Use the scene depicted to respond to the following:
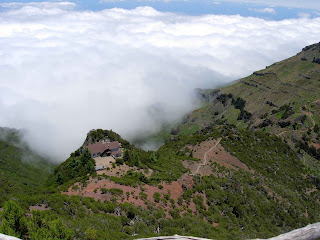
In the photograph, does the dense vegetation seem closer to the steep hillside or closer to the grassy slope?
the steep hillside

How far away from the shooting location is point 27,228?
1474 centimetres

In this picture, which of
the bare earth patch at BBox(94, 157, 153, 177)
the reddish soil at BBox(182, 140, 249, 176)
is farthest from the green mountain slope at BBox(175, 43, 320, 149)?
the bare earth patch at BBox(94, 157, 153, 177)

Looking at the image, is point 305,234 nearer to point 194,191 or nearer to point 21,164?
point 194,191

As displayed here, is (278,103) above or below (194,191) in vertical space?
below

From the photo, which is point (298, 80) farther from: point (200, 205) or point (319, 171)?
point (200, 205)

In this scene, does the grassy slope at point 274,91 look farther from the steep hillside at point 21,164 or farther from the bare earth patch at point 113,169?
the steep hillside at point 21,164

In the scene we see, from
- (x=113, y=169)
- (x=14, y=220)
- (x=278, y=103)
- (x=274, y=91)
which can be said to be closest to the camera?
(x=14, y=220)

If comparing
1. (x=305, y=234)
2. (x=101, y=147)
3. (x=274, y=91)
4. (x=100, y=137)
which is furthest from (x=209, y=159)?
(x=274, y=91)

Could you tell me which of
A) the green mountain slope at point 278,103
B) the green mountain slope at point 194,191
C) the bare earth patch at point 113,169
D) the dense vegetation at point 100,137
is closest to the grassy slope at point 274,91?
the green mountain slope at point 278,103

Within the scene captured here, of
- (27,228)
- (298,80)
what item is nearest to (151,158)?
(27,228)

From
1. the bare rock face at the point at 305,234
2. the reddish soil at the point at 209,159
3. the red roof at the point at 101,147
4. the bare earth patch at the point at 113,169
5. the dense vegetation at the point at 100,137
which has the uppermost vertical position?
the bare rock face at the point at 305,234

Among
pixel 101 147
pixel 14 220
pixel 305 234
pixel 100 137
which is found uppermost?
pixel 305 234

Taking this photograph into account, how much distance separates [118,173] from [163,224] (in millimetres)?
14943

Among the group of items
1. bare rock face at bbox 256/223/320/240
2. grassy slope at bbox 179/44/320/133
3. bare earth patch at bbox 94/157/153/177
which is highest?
bare rock face at bbox 256/223/320/240
